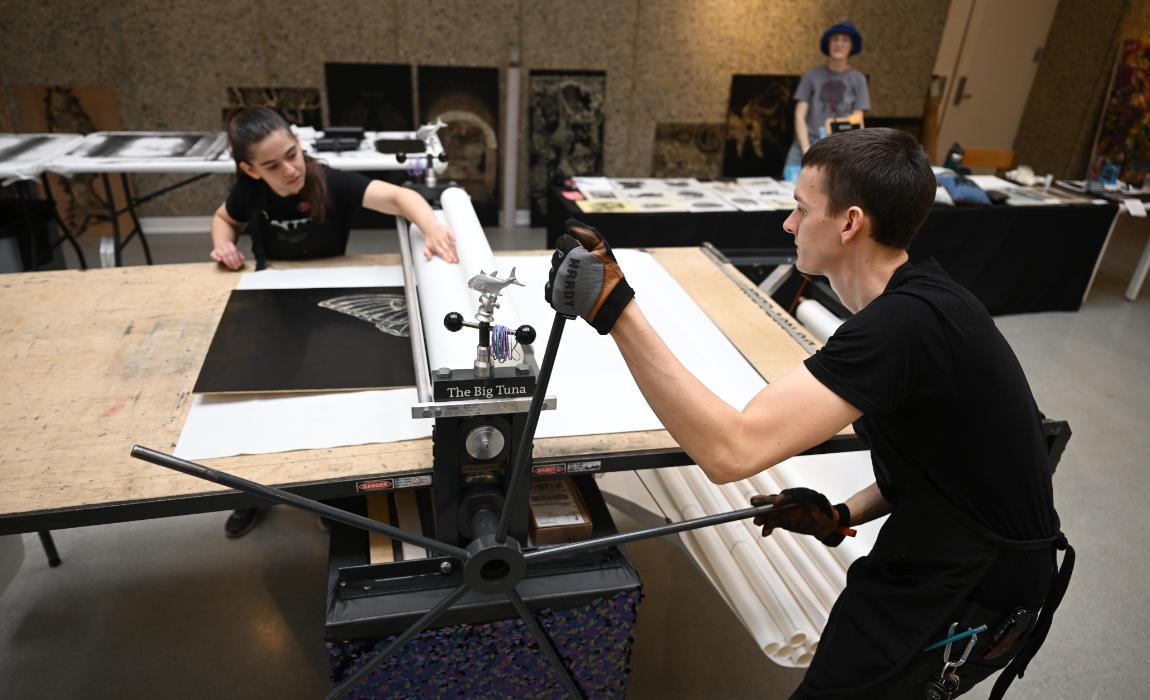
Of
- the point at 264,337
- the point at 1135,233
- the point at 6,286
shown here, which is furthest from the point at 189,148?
the point at 1135,233

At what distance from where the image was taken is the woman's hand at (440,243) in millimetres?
1991

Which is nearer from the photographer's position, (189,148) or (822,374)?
(822,374)

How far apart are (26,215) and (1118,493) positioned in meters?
5.03

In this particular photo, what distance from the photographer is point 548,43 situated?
5391 mm

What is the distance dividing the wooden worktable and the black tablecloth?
1679 mm

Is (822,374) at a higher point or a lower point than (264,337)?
higher

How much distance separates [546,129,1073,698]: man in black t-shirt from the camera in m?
1.11

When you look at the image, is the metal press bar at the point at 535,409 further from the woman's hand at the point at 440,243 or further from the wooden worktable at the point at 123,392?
the woman's hand at the point at 440,243

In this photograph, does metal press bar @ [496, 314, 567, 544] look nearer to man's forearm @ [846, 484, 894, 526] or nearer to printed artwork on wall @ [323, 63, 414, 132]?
man's forearm @ [846, 484, 894, 526]

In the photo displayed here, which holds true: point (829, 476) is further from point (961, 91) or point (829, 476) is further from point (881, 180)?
point (961, 91)

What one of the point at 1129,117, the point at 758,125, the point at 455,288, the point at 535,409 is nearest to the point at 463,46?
the point at 758,125

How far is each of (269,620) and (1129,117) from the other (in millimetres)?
7625

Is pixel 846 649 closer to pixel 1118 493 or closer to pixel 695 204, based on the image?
pixel 1118 493

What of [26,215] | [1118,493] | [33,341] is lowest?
[1118,493]
